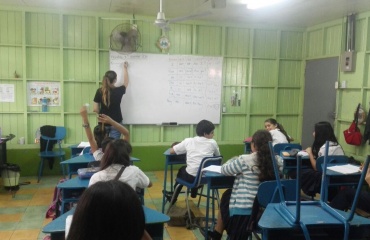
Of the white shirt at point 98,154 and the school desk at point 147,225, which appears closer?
the school desk at point 147,225

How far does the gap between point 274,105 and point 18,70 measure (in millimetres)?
4519

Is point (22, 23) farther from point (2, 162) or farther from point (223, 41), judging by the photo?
point (223, 41)

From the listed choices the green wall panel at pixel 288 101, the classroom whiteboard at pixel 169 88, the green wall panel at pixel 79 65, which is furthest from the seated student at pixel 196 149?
the green wall panel at pixel 288 101

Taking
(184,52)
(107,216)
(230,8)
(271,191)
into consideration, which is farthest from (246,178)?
(184,52)

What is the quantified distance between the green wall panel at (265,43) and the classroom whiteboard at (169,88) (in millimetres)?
797

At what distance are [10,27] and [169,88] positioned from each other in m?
2.67

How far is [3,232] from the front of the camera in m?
3.40

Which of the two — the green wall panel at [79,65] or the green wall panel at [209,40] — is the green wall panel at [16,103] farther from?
the green wall panel at [209,40]

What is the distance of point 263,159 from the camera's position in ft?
8.63

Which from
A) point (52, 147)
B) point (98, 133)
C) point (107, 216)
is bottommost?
point (52, 147)

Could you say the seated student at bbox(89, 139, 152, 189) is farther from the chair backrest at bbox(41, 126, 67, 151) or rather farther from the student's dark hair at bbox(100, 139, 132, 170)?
the chair backrest at bbox(41, 126, 67, 151)

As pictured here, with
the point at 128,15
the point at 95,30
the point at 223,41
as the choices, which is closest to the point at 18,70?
the point at 95,30

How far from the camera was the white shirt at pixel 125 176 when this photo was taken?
2.29 meters

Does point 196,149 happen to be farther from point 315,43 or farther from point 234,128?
point 315,43
